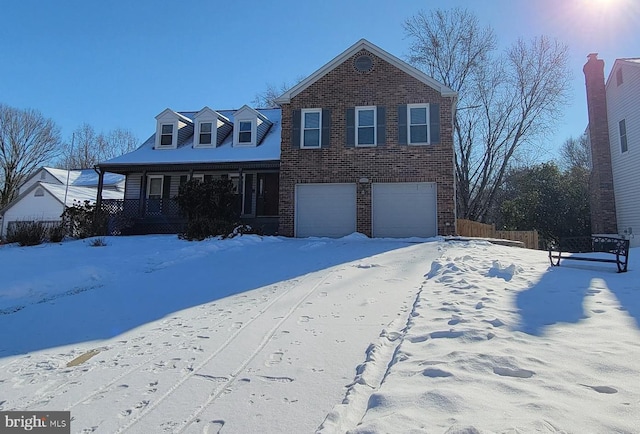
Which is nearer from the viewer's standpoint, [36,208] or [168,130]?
Result: [168,130]

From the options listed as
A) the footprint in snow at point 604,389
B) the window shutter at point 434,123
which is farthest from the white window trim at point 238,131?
the footprint in snow at point 604,389

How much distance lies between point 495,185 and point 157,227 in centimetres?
2068

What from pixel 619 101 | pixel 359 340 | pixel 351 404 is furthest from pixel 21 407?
pixel 619 101

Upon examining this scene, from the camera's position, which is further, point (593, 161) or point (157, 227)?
point (593, 161)

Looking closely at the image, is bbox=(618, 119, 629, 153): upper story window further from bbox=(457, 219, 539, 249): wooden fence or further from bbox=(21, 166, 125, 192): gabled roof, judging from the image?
bbox=(21, 166, 125, 192): gabled roof

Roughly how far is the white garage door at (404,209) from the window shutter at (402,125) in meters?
1.72

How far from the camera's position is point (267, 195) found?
18156 millimetres

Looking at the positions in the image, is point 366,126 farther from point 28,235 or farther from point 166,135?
point 28,235

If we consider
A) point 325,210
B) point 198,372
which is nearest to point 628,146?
point 325,210

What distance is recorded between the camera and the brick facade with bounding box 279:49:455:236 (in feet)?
48.3

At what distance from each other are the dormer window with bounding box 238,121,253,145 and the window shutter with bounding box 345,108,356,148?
17.6 ft

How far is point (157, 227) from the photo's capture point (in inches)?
666

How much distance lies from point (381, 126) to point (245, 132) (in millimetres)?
6950

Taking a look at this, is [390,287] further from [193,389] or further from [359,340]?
[193,389]
